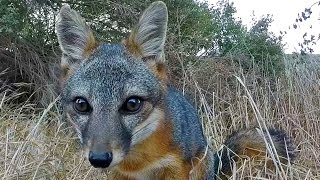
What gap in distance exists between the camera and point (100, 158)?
8.49ft

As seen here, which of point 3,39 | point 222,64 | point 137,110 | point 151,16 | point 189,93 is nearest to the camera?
point 137,110

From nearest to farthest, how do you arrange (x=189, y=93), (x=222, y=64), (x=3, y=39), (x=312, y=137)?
(x=312, y=137) → (x=189, y=93) → (x=222, y=64) → (x=3, y=39)

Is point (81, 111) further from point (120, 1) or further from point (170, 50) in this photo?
point (120, 1)

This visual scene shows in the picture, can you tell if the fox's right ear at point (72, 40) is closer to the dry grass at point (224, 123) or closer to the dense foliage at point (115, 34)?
the dry grass at point (224, 123)

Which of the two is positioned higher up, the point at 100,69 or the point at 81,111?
the point at 100,69

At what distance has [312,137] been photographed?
457 centimetres

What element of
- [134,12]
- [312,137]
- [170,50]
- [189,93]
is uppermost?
[134,12]

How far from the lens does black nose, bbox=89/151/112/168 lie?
2.59 m

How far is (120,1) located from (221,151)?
3592 mm

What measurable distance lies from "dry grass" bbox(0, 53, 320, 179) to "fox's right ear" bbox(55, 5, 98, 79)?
0.39m

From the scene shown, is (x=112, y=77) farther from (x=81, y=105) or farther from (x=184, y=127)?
(x=184, y=127)

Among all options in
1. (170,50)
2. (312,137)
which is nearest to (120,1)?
(170,50)

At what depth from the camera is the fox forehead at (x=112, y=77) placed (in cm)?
288

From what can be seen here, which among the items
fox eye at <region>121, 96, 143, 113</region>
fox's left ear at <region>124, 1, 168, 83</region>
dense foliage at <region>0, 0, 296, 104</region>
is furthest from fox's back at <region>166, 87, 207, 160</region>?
dense foliage at <region>0, 0, 296, 104</region>
